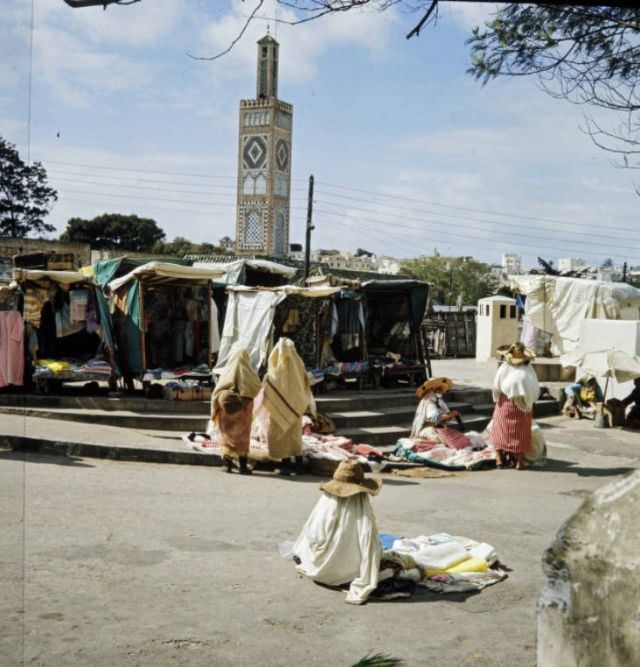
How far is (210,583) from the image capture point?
5137mm

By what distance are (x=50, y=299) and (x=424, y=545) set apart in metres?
8.17

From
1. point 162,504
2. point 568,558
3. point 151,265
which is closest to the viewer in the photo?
point 568,558

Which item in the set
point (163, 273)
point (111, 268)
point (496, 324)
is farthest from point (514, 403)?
point (496, 324)

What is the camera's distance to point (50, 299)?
40.5ft

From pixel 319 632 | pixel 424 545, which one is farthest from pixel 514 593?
pixel 319 632

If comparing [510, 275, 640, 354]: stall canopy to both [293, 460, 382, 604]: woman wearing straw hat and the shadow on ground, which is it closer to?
the shadow on ground

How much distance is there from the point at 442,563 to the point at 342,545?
85cm

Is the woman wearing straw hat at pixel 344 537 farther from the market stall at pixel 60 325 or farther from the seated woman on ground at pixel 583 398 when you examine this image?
the seated woman on ground at pixel 583 398

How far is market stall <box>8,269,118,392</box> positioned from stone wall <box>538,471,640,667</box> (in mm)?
10314

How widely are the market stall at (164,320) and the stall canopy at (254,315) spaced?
33cm

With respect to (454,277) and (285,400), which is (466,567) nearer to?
(285,400)

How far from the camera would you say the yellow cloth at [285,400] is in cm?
943

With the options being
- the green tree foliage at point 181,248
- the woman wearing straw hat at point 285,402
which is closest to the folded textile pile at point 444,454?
the woman wearing straw hat at point 285,402

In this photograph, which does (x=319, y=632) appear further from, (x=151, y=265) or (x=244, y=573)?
(x=151, y=265)
